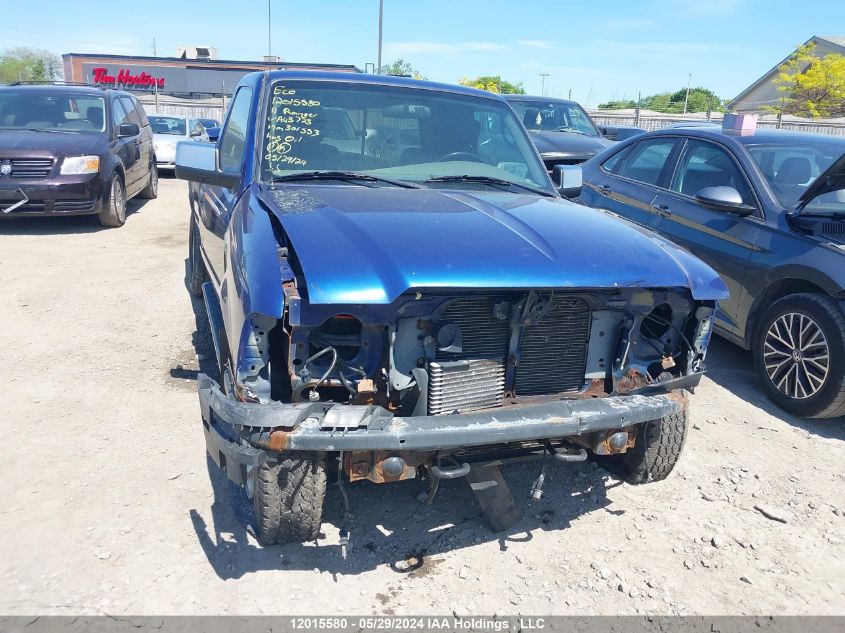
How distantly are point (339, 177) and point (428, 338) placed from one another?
4.36ft

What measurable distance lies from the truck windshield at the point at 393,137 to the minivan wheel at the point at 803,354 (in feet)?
5.99

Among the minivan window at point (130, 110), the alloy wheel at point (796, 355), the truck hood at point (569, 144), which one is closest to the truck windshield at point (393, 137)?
the alloy wheel at point (796, 355)

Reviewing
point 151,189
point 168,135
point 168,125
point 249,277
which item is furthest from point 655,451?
point 168,125

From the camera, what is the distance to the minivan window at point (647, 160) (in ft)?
19.5

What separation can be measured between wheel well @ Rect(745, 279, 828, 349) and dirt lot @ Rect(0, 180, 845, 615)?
18.9 inches

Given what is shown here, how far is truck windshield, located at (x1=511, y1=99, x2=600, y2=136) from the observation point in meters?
11.4

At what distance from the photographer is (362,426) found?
2463 mm

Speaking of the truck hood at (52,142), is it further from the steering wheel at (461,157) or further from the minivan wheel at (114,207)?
the steering wheel at (461,157)

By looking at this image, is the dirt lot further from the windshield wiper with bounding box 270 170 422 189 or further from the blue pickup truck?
the windshield wiper with bounding box 270 170 422 189

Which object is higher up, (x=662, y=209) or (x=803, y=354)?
(x=662, y=209)

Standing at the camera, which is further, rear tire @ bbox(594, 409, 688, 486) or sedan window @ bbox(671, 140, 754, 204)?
sedan window @ bbox(671, 140, 754, 204)

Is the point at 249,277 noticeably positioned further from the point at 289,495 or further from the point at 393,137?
the point at 393,137

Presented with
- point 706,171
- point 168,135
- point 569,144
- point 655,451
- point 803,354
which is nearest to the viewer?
point 655,451

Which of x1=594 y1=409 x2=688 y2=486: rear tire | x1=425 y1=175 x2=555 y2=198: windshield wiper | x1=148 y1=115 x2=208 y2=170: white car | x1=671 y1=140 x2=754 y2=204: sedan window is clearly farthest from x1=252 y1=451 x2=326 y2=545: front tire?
x1=148 y1=115 x2=208 y2=170: white car
